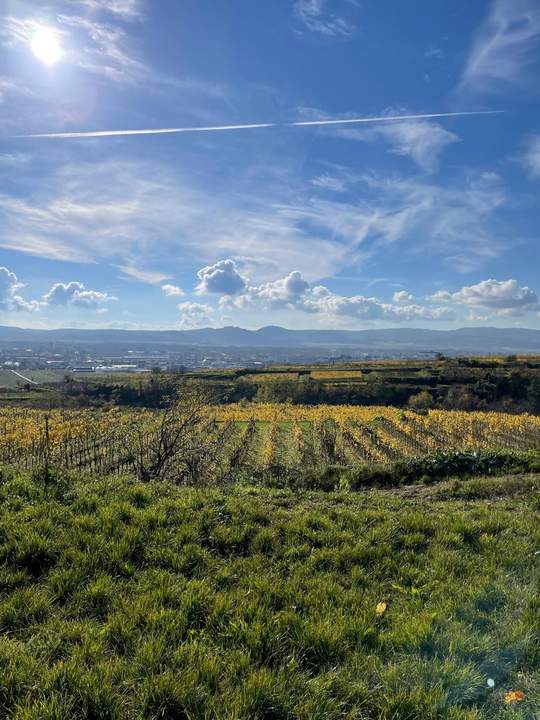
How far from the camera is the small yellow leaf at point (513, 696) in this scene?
2.81m

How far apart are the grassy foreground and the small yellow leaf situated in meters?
0.03

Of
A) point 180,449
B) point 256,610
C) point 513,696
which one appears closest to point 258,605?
point 256,610

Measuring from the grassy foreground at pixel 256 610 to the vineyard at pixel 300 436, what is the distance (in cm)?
1811

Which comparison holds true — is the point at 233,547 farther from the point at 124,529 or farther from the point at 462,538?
the point at 462,538

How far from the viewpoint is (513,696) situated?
285 cm

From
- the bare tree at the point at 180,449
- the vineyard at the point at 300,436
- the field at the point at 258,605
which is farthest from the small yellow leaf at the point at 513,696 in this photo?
the vineyard at the point at 300,436

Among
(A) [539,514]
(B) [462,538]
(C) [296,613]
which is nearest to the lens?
(C) [296,613]

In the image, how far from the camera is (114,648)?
10.5ft

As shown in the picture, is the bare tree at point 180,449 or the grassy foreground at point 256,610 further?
the bare tree at point 180,449

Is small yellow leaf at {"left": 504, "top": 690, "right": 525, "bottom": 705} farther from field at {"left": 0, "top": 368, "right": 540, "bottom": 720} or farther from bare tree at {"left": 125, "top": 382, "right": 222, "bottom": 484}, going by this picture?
bare tree at {"left": 125, "top": 382, "right": 222, "bottom": 484}

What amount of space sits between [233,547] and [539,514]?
4.56m

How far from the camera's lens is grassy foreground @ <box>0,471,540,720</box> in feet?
9.07

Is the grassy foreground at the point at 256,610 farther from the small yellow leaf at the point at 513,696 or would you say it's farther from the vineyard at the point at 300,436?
the vineyard at the point at 300,436

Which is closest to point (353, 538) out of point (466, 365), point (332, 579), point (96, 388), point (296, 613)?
point (332, 579)
